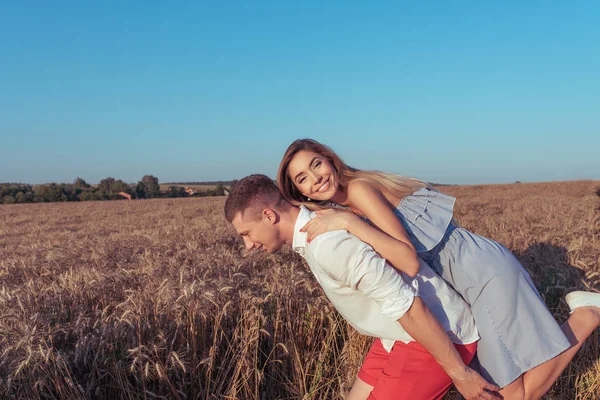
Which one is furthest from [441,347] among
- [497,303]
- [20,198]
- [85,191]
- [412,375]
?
[85,191]

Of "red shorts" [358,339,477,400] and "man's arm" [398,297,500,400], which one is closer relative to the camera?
"man's arm" [398,297,500,400]

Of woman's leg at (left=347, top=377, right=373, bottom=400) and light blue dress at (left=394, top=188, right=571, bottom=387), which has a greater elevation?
light blue dress at (left=394, top=188, right=571, bottom=387)

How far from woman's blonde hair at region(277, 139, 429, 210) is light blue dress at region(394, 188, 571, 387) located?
0.36 meters

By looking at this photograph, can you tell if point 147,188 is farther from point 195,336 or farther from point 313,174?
point 313,174

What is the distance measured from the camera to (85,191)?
4181 centimetres

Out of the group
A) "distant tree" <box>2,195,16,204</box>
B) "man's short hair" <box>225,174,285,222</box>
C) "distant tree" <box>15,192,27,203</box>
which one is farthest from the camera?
"distant tree" <box>15,192,27,203</box>

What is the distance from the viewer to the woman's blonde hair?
2838mm

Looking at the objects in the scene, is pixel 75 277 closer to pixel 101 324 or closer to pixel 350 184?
pixel 101 324

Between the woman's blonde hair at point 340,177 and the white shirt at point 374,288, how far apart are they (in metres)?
0.53

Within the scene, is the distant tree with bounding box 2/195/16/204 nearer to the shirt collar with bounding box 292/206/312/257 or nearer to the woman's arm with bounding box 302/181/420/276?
the shirt collar with bounding box 292/206/312/257

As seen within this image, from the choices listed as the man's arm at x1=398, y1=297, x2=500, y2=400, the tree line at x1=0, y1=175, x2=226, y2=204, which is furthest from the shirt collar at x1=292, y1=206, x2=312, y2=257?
the tree line at x1=0, y1=175, x2=226, y2=204

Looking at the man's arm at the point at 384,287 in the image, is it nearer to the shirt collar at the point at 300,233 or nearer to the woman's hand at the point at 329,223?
the woman's hand at the point at 329,223

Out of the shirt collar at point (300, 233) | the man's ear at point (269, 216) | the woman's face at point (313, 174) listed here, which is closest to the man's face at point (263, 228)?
the man's ear at point (269, 216)

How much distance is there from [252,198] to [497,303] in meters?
1.33
